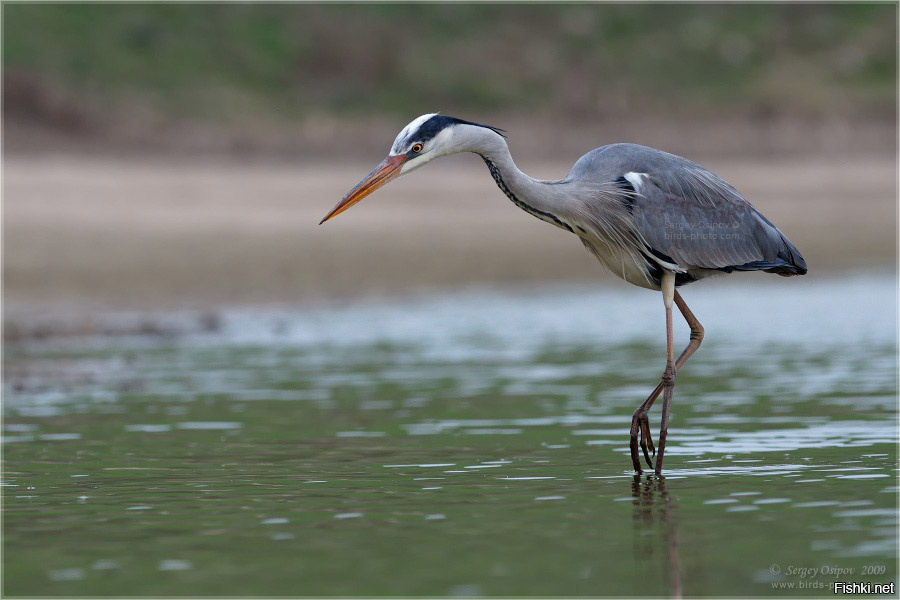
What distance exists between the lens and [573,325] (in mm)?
16672

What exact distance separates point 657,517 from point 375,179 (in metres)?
2.21

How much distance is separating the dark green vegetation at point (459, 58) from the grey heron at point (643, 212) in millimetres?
26736

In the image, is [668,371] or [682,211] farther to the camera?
[682,211]

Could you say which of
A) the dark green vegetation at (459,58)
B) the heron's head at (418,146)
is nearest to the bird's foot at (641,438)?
the heron's head at (418,146)

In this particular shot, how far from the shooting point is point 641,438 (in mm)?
7695

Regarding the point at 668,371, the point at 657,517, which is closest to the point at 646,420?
the point at 668,371

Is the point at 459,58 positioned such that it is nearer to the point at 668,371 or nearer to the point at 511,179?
the point at 668,371

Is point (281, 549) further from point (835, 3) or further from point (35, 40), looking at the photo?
point (835, 3)

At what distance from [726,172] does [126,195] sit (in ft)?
45.6

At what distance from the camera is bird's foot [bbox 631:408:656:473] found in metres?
7.57

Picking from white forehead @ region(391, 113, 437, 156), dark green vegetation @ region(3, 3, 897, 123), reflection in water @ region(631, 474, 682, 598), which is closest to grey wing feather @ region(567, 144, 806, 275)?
white forehead @ region(391, 113, 437, 156)

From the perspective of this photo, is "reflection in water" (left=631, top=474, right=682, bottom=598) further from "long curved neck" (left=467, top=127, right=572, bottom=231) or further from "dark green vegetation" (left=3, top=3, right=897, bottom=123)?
"dark green vegetation" (left=3, top=3, right=897, bottom=123)

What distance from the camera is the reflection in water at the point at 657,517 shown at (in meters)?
5.40

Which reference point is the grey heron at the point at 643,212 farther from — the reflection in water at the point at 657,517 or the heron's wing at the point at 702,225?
the reflection in water at the point at 657,517
